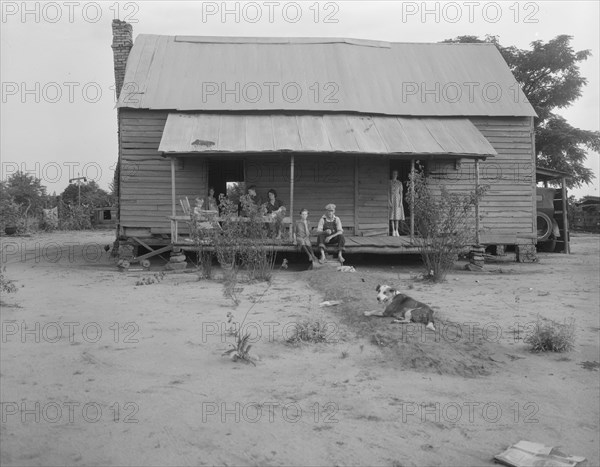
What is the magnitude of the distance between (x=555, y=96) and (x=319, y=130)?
67.1 ft

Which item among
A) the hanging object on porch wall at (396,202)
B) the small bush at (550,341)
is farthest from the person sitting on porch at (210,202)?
the small bush at (550,341)

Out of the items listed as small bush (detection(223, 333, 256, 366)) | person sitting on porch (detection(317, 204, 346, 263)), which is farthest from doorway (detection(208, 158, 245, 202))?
small bush (detection(223, 333, 256, 366))

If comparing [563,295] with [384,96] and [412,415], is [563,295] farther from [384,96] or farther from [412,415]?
[384,96]

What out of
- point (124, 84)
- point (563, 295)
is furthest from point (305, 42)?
point (563, 295)

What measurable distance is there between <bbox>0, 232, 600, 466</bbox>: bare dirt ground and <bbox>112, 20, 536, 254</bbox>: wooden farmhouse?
18.8 feet

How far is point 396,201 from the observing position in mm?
15570

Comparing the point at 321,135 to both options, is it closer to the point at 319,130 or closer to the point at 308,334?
the point at 319,130

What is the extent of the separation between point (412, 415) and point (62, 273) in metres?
9.75

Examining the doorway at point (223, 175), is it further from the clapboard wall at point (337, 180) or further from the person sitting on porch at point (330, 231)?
the person sitting on porch at point (330, 231)

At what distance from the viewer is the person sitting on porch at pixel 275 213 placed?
1272 centimetres

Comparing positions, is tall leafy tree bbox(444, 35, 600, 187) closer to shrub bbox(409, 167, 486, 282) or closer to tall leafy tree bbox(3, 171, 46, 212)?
shrub bbox(409, 167, 486, 282)

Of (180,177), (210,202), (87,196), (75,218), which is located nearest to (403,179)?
(210,202)

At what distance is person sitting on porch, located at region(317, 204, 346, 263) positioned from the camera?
13.4 metres

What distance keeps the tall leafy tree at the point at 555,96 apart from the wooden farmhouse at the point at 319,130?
47.0ft
